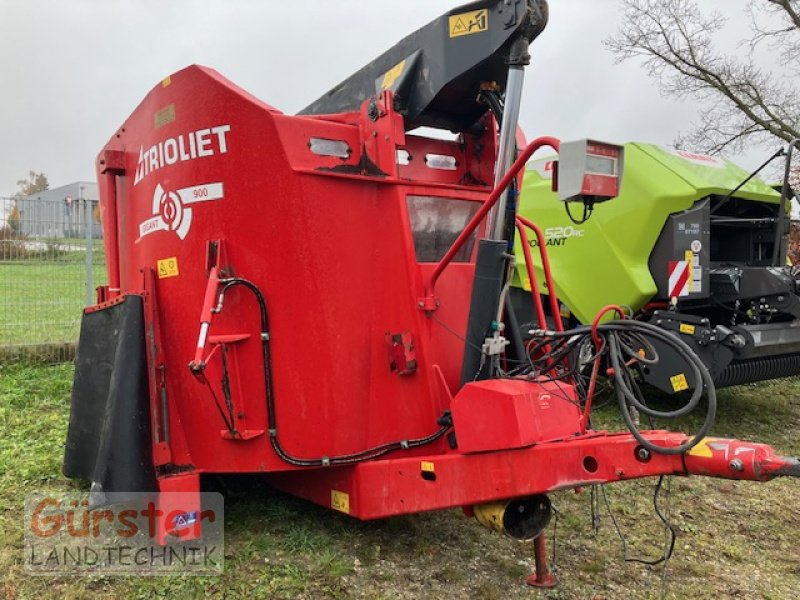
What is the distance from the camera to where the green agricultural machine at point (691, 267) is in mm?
4957

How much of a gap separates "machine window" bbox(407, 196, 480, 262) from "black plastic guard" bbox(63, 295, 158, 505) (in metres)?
1.43

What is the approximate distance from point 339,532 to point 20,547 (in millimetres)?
1457

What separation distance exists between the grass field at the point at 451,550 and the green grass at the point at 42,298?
280 centimetres

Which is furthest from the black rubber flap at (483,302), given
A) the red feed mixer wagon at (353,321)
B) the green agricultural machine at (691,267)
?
the green agricultural machine at (691,267)

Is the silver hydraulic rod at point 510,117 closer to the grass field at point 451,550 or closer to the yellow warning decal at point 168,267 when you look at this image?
the yellow warning decal at point 168,267

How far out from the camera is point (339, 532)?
3.35m

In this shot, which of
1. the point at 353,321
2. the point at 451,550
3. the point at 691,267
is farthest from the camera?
the point at 691,267

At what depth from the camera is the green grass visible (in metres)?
6.93

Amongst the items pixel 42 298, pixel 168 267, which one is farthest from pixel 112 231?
pixel 42 298

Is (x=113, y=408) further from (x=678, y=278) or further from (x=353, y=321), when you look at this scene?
(x=678, y=278)

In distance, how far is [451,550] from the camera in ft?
10.5

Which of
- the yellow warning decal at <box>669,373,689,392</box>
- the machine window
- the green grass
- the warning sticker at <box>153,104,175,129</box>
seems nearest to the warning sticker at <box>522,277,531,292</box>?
the yellow warning decal at <box>669,373,689,392</box>

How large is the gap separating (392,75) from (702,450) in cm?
220

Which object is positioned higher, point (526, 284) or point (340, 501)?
point (526, 284)
